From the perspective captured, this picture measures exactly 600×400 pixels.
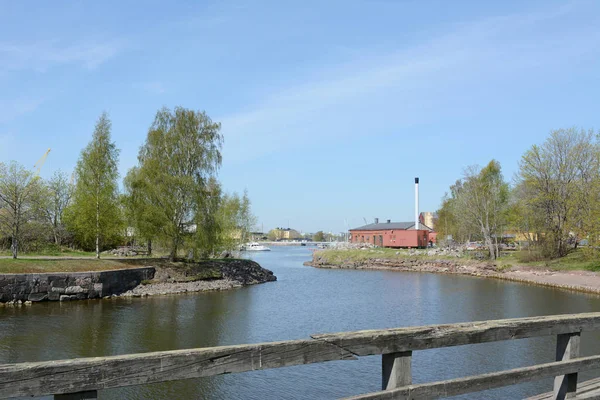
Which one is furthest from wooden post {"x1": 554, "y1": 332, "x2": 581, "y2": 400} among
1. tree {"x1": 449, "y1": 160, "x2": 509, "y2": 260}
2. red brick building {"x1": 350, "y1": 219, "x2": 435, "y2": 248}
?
red brick building {"x1": 350, "y1": 219, "x2": 435, "y2": 248}

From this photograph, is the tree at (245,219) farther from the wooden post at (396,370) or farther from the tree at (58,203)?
the wooden post at (396,370)

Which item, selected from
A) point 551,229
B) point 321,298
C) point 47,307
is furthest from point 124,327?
point 551,229

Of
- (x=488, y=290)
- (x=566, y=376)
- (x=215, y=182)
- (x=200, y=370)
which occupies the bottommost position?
(x=488, y=290)

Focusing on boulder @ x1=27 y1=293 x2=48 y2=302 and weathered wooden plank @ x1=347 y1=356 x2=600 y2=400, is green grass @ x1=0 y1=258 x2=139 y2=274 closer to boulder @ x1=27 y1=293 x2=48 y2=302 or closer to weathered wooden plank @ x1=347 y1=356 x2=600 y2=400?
boulder @ x1=27 y1=293 x2=48 y2=302

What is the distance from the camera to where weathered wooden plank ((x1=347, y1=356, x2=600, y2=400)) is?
3.32m

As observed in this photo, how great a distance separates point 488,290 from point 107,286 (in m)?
27.1

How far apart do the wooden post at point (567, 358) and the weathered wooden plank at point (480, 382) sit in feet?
0.31

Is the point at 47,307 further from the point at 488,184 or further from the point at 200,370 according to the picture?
the point at 488,184

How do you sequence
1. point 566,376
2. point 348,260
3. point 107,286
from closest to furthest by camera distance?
point 566,376
point 107,286
point 348,260

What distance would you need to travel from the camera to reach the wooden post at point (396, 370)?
11.0ft

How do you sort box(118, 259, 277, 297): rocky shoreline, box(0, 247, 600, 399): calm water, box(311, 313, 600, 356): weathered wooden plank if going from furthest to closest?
box(118, 259, 277, 297): rocky shoreline → box(0, 247, 600, 399): calm water → box(311, 313, 600, 356): weathered wooden plank

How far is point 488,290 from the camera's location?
119 ft

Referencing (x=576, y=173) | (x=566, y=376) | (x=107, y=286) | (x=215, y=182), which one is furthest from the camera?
(x=576, y=173)

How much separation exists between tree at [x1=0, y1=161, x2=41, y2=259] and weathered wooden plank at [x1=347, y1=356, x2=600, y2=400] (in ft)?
109
